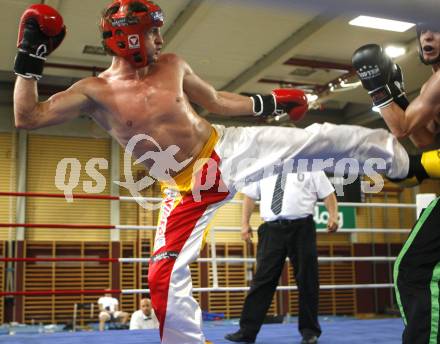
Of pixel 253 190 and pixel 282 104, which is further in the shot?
pixel 253 190

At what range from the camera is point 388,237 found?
12.8 metres

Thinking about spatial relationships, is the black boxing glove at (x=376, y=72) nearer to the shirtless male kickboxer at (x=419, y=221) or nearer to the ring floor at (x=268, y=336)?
the shirtless male kickboxer at (x=419, y=221)

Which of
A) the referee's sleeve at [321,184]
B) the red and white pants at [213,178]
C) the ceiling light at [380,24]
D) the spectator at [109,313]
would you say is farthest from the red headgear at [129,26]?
the spectator at [109,313]

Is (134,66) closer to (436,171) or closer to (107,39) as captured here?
(107,39)

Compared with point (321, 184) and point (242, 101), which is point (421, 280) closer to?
point (242, 101)

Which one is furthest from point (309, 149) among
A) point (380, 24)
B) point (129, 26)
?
point (380, 24)

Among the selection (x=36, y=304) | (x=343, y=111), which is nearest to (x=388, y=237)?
(x=343, y=111)

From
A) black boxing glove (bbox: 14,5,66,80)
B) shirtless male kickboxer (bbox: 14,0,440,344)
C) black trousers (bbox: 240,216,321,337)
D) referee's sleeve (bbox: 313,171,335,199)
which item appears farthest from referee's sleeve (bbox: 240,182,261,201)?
black boxing glove (bbox: 14,5,66,80)

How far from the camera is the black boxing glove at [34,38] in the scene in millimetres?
2064

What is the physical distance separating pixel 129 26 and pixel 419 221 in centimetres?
140

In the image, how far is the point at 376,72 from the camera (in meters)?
2.11

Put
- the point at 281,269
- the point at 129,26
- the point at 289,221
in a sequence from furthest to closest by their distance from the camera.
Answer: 1. the point at 289,221
2. the point at 281,269
3. the point at 129,26

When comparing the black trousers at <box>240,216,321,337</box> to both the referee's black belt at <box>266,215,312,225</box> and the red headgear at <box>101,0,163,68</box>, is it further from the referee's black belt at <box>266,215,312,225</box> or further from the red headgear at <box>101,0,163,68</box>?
the red headgear at <box>101,0,163,68</box>

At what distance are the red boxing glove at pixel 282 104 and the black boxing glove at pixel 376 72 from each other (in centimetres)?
47
